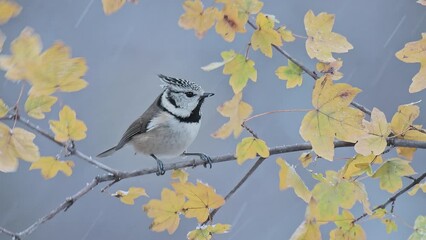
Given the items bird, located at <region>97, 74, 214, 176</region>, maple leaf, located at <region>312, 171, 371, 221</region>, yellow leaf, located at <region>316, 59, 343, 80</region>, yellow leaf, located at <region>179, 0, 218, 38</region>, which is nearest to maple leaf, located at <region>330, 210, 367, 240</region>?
maple leaf, located at <region>312, 171, 371, 221</region>

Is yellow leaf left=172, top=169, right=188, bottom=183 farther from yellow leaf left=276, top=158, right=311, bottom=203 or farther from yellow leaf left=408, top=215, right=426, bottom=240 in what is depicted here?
yellow leaf left=408, top=215, right=426, bottom=240

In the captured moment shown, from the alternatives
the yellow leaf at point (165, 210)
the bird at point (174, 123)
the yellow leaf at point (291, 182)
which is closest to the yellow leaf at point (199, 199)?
the yellow leaf at point (165, 210)

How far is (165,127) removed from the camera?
2.49m

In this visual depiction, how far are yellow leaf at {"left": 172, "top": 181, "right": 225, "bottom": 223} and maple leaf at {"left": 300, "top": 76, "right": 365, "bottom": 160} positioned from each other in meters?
0.20

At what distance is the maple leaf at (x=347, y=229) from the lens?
1.36 meters

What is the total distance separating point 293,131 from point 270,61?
75 cm

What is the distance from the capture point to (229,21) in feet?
4.55

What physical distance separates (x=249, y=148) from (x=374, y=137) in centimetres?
22

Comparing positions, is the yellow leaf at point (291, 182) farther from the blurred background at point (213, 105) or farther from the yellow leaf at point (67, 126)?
the blurred background at point (213, 105)

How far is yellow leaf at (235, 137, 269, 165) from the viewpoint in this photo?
4.39 feet

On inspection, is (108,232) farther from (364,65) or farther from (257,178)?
(364,65)

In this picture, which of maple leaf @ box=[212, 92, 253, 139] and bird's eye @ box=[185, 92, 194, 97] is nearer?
maple leaf @ box=[212, 92, 253, 139]

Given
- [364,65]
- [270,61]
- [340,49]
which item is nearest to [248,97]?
[270,61]

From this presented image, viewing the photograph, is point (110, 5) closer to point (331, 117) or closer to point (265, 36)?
point (265, 36)
